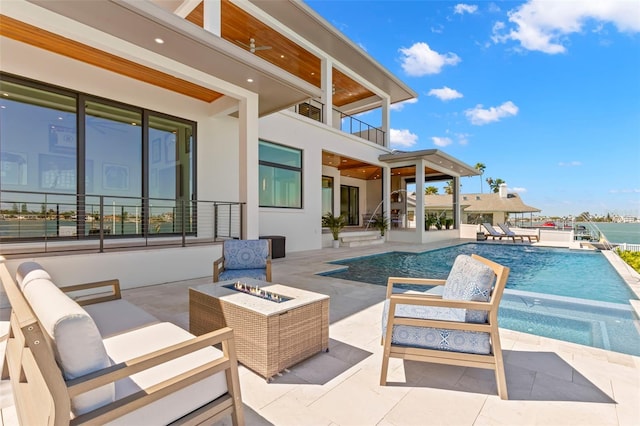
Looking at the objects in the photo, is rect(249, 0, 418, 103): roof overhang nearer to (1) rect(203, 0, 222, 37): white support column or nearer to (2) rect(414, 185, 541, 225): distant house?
(1) rect(203, 0, 222, 37): white support column

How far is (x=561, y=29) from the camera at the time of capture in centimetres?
934

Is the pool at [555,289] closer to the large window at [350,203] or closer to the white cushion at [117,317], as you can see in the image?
the white cushion at [117,317]

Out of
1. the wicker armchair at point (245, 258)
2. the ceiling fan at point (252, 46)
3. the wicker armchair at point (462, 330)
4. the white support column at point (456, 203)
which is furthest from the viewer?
the white support column at point (456, 203)

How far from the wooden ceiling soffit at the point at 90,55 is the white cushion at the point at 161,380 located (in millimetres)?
5243

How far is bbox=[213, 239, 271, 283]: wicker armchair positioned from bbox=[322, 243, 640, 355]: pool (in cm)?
215

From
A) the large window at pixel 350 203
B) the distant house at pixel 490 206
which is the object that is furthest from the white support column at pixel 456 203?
the distant house at pixel 490 206

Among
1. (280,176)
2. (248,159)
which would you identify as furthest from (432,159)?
(248,159)

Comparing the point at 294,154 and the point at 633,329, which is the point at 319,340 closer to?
the point at 633,329

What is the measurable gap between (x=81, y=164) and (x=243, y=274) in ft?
14.0

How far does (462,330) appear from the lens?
2127mm

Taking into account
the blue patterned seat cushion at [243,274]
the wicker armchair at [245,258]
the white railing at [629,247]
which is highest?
the wicker armchair at [245,258]

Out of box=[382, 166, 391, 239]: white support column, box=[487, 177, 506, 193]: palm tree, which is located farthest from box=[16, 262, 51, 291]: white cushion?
box=[487, 177, 506, 193]: palm tree

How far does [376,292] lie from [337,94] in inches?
448

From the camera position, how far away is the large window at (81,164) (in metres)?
5.20
